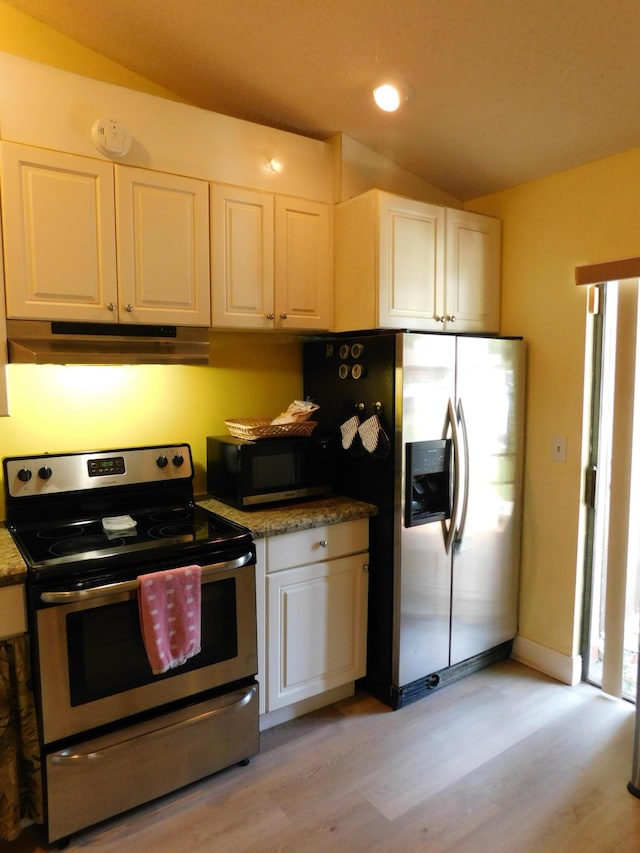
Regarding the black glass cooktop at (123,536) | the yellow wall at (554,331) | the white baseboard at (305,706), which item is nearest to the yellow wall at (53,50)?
the black glass cooktop at (123,536)

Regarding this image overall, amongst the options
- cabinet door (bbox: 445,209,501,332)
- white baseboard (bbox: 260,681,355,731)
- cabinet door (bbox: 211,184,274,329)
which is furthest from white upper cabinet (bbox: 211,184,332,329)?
white baseboard (bbox: 260,681,355,731)

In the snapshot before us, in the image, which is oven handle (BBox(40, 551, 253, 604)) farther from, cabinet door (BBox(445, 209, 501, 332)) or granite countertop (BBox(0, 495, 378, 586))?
cabinet door (BBox(445, 209, 501, 332))

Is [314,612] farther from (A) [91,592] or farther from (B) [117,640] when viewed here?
(A) [91,592]

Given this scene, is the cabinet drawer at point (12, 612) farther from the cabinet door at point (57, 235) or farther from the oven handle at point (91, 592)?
the cabinet door at point (57, 235)

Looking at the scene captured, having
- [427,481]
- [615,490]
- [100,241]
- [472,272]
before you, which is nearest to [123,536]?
[100,241]

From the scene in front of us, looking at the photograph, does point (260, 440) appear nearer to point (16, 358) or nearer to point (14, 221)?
point (16, 358)

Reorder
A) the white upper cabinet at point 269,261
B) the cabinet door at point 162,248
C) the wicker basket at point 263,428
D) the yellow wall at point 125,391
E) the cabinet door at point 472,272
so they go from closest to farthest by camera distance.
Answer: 1. the cabinet door at point 162,248
2. the yellow wall at point 125,391
3. the white upper cabinet at point 269,261
4. the wicker basket at point 263,428
5. the cabinet door at point 472,272

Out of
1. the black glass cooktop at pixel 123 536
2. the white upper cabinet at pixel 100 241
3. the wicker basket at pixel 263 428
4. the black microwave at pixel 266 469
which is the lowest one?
the black glass cooktop at pixel 123 536

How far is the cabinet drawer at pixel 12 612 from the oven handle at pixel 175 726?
39 centimetres

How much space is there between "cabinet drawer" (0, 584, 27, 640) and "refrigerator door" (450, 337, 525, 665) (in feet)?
5.68

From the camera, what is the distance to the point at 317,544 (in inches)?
92.3

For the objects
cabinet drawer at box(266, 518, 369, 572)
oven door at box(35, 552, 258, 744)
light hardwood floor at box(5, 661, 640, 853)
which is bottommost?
light hardwood floor at box(5, 661, 640, 853)

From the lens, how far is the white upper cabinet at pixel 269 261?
2309mm

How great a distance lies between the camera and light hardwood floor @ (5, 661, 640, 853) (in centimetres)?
183
